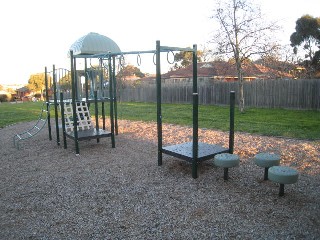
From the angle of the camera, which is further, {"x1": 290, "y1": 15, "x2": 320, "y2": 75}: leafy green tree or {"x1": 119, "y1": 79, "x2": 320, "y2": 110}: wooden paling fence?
{"x1": 290, "y1": 15, "x2": 320, "y2": 75}: leafy green tree

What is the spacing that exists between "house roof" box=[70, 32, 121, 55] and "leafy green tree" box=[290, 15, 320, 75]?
23.4m

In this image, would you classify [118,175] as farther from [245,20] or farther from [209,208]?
[245,20]

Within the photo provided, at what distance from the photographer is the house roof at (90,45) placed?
Answer: 42.9 ft

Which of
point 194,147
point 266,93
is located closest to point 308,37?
point 266,93

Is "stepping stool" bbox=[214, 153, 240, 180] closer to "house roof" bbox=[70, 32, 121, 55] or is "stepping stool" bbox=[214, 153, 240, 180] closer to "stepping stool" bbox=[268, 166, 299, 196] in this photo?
"stepping stool" bbox=[268, 166, 299, 196]

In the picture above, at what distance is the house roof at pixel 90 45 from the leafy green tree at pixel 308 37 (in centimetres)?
2345

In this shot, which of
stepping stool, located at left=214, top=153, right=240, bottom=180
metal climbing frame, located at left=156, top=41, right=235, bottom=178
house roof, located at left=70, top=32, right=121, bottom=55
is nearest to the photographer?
stepping stool, located at left=214, top=153, right=240, bottom=180

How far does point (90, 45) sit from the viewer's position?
13.3 metres

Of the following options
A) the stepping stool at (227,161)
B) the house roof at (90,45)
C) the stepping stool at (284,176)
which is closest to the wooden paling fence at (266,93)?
the house roof at (90,45)

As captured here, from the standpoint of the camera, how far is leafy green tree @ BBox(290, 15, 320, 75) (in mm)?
29433

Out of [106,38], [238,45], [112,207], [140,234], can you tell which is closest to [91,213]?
[112,207]

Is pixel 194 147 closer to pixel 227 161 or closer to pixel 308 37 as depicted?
pixel 227 161

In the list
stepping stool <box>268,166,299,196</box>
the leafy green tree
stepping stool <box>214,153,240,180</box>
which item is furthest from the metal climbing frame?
the leafy green tree

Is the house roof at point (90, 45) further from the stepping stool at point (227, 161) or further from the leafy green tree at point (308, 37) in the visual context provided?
the leafy green tree at point (308, 37)
